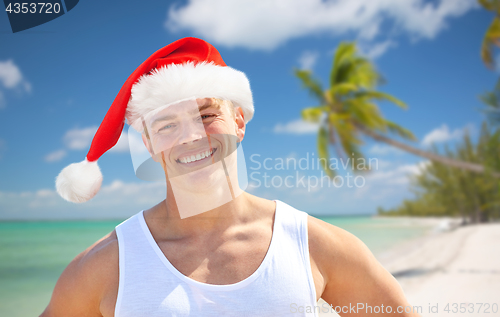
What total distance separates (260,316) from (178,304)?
0.32 m

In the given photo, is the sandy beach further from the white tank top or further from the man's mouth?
the man's mouth

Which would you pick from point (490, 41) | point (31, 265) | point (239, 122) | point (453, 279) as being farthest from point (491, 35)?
point (31, 265)

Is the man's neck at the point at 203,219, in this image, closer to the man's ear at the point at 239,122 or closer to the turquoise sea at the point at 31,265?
the man's ear at the point at 239,122


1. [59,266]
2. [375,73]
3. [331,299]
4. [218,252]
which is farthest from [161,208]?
[59,266]

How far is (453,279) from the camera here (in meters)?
8.70

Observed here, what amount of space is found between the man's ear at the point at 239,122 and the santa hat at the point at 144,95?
2.9 inches

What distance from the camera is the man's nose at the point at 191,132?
1573 mm

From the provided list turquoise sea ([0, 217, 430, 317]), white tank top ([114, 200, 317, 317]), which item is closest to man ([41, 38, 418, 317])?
white tank top ([114, 200, 317, 317])

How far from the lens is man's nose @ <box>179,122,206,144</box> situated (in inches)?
61.9

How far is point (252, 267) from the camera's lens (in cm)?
146

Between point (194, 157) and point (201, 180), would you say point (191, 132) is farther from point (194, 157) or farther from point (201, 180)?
point (201, 180)

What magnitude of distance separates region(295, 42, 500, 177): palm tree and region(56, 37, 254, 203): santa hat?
45.6 ft

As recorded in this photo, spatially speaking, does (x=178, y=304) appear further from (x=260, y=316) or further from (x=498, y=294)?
(x=498, y=294)

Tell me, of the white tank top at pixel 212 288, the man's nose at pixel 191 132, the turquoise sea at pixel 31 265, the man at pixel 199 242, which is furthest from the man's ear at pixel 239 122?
the turquoise sea at pixel 31 265
